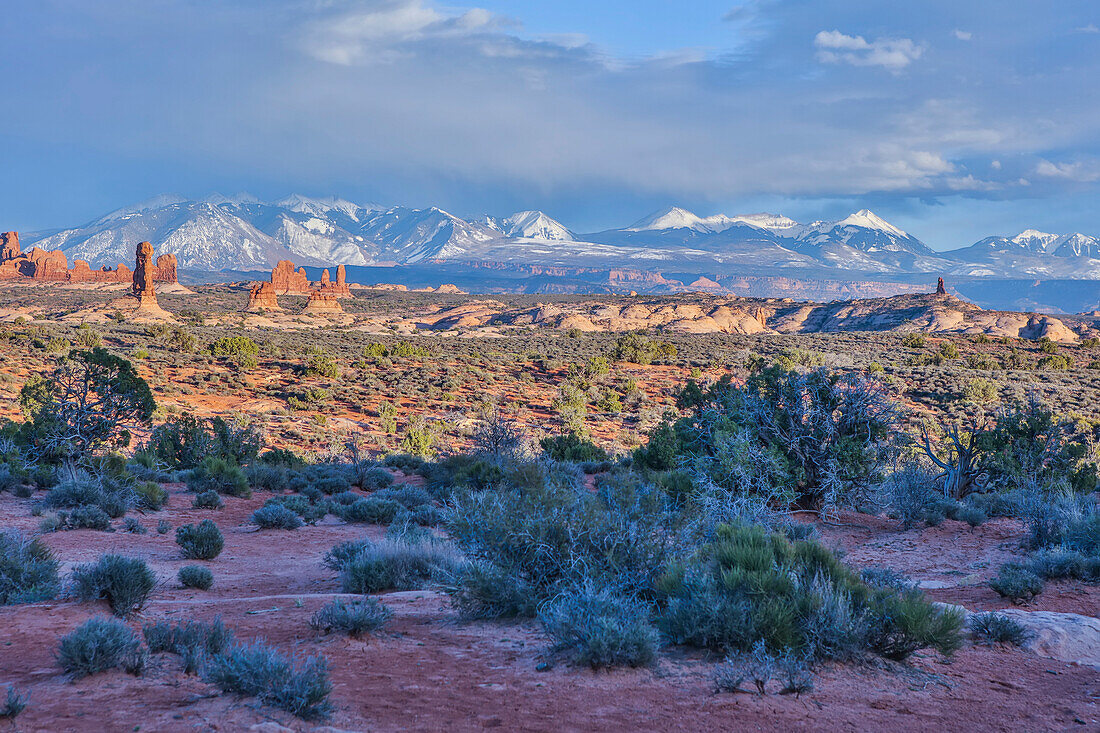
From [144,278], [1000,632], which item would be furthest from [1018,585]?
[144,278]

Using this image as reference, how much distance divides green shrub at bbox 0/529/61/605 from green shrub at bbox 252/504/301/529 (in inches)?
179

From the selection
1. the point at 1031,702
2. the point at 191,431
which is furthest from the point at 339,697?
the point at 191,431

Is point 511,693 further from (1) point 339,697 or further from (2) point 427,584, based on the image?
(2) point 427,584

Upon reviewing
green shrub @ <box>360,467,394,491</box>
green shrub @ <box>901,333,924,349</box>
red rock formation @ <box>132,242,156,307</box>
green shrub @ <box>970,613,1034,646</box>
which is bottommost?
green shrub @ <box>360,467,394,491</box>

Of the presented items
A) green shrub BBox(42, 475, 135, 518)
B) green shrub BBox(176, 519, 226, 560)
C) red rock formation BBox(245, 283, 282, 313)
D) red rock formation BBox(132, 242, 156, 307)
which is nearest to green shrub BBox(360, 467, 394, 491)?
green shrub BBox(42, 475, 135, 518)

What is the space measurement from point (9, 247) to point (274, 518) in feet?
479

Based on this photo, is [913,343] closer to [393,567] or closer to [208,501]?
[208,501]

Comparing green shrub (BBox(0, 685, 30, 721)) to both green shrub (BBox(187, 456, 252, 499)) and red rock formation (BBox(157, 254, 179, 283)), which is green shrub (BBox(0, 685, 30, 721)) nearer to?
green shrub (BBox(187, 456, 252, 499))

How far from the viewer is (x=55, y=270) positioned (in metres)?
116

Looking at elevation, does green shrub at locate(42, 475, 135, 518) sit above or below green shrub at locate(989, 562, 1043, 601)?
below

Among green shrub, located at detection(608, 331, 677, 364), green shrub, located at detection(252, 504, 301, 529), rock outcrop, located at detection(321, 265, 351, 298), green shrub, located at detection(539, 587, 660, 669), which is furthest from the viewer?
rock outcrop, located at detection(321, 265, 351, 298)

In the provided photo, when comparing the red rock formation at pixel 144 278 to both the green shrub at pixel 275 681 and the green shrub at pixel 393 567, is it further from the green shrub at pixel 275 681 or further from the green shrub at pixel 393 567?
the green shrub at pixel 275 681

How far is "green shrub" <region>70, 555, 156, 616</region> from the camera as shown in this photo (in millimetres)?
5676

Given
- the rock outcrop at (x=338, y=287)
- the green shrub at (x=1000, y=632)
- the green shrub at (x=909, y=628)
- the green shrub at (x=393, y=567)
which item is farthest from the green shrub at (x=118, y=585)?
the rock outcrop at (x=338, y=287)
